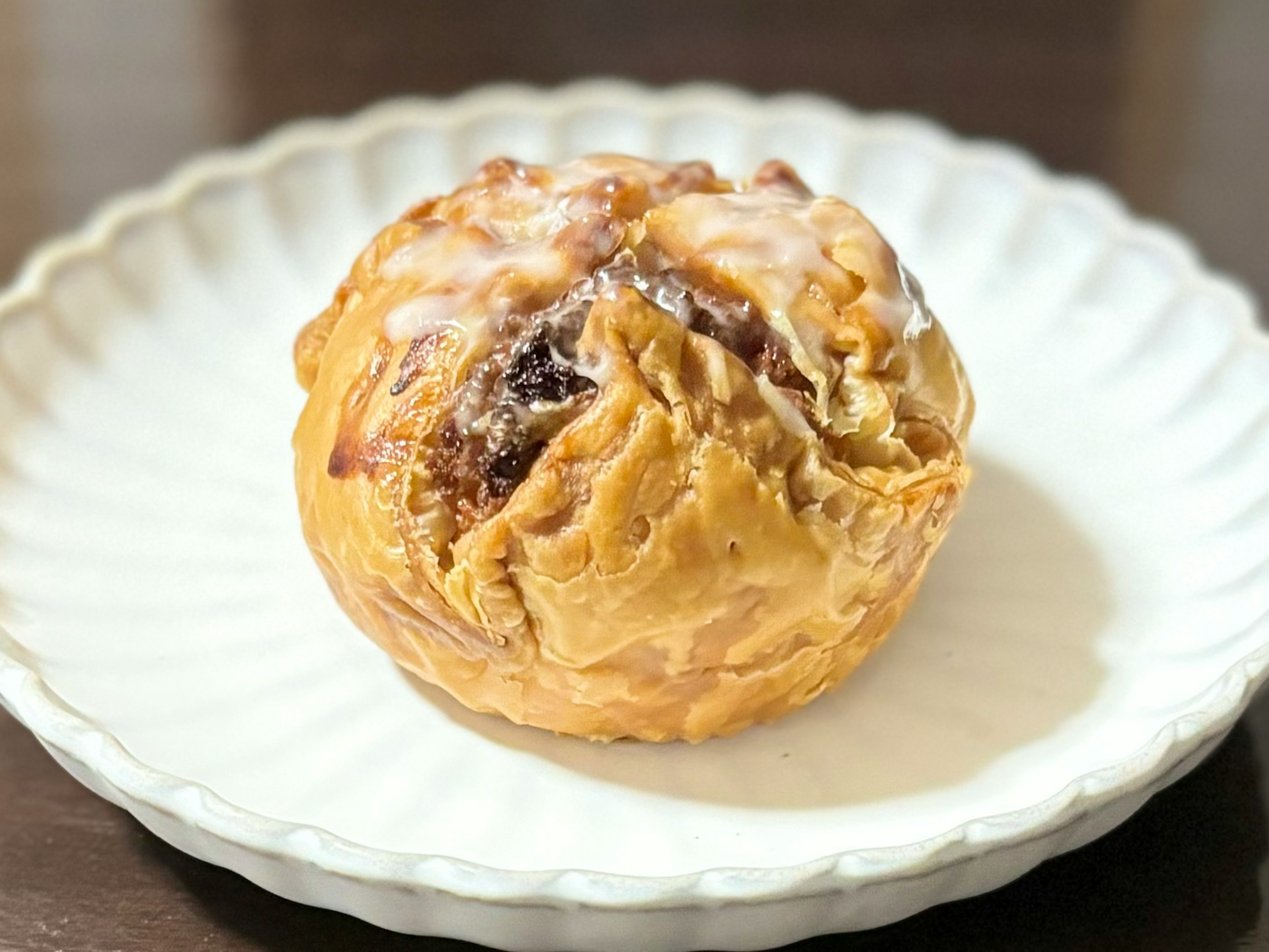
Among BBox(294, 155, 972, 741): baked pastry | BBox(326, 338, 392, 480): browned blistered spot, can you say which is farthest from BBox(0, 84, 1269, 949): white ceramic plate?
BBox(326, 338, 392, 480): browned blistered spot

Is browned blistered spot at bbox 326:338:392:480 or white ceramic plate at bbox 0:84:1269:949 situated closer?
white ceramic plate at bbox 0:84:1269:949

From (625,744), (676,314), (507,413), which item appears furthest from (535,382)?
(625,744)

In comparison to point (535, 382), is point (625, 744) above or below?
below

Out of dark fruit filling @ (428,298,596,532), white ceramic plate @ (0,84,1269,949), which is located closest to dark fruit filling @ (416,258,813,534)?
dark fruit filling @ (428,298,596,532)

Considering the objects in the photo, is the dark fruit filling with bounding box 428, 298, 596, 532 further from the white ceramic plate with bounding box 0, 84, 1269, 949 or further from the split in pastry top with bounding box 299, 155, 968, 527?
the white ceramic plate with bounding box 0, 84, 1269, 949

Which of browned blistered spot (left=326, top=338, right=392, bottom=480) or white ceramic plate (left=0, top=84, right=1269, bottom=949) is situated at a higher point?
browned blistered spot (left=326, top=338, right=392, bottom=480)

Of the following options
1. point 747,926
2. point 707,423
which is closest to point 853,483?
point 707,423

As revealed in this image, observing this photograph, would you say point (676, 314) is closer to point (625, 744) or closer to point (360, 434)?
point (360, 434)

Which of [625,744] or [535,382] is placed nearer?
[535,382]
